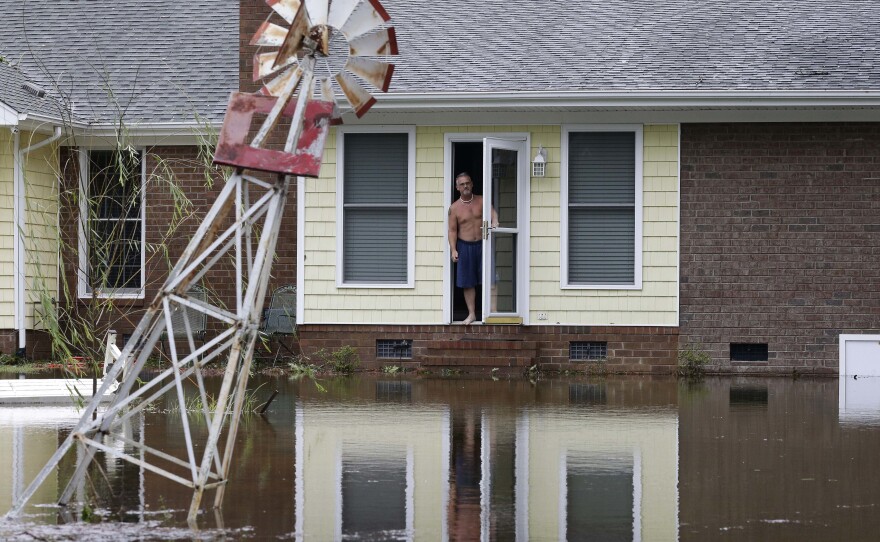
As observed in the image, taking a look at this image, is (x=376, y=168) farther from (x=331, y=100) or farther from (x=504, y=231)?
(x=331, y=100)

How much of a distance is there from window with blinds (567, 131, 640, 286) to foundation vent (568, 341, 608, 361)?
0.71 metres

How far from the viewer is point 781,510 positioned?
7156 mm

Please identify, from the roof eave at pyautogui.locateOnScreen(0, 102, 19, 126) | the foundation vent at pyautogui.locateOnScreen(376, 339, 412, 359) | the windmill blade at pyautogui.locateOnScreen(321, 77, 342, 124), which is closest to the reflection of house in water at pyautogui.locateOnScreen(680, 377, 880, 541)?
the windmill blade at pyautogui.locateOnScreen(321, 77, 342, 124)

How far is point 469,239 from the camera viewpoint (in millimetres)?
15828

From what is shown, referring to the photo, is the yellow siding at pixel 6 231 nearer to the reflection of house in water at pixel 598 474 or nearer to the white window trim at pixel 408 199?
the white window trim at pixel 408 199

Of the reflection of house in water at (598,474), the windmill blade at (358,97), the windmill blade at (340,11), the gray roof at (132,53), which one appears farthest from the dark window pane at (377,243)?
the windmill blade at (340,11)

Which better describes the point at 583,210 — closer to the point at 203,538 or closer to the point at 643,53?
the point at 643,53

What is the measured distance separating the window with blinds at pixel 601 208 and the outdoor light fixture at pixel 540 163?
1.08 ft

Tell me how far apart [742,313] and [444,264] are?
11.7 feet

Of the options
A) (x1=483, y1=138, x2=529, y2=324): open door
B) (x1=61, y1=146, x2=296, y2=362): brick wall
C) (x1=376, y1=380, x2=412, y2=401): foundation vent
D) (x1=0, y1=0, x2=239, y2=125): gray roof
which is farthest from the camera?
(x1=0, y1=0, x2=239, y2=125): gray roof

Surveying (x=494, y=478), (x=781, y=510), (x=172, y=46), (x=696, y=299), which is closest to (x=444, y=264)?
(x=696, y=299)

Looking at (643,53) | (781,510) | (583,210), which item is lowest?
(781,510)

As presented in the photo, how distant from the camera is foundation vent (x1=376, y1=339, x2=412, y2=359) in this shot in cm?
1602

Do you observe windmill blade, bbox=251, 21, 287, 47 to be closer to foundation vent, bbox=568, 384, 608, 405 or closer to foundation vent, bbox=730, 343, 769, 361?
foundation vent, bbox=568, 384, 608, 405
